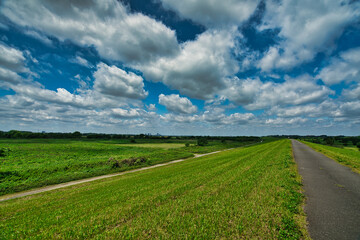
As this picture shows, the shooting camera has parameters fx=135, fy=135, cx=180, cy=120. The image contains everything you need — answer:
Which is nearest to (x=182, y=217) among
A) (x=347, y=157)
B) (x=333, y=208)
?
(x=333, y=208)

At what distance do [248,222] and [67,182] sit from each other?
2754 centimetres

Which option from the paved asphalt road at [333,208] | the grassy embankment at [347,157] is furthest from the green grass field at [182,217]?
the grassy embankment at [347,157]

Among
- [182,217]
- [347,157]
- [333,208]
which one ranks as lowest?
[182,217]

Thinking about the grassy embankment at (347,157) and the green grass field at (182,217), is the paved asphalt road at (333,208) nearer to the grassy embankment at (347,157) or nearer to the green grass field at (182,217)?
the green grass field at (182,217)

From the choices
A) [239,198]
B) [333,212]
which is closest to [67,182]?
[239,198]

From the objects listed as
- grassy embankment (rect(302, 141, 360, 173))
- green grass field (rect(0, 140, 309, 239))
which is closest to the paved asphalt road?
green grass field (rect(0, 140, 309, 239))

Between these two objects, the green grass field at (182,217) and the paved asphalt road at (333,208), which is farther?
the green grass field at (182,217)

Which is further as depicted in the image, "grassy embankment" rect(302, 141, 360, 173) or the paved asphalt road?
"grassy embankment" rect(302, 141, 360, 173)

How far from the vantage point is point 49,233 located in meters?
6.35

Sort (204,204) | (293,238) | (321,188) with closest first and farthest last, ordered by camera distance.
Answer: (293,238)
(204,204)
(321,188)

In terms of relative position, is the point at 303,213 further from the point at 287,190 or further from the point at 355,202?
the point at 355,202

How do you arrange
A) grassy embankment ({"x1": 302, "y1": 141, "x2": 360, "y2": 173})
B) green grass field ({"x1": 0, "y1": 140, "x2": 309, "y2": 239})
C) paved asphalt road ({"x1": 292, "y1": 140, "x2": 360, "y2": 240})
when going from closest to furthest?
1. paved asphalt road ({"x1": 292, "y1": 140, "x2": 360, "y2": 240})
2. green grass field ({"x1": 0, "y1": 140, "x2": 309, "y2": 239})
3. grassy embankment ({"x1": 302, "y1": 141, "x2": 360, "y2": 173})

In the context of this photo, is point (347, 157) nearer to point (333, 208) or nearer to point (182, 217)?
point (333, 208)

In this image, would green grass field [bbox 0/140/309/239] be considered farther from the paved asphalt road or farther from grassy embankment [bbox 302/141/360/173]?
grassy embankment [bbox 302/141/360/173]
